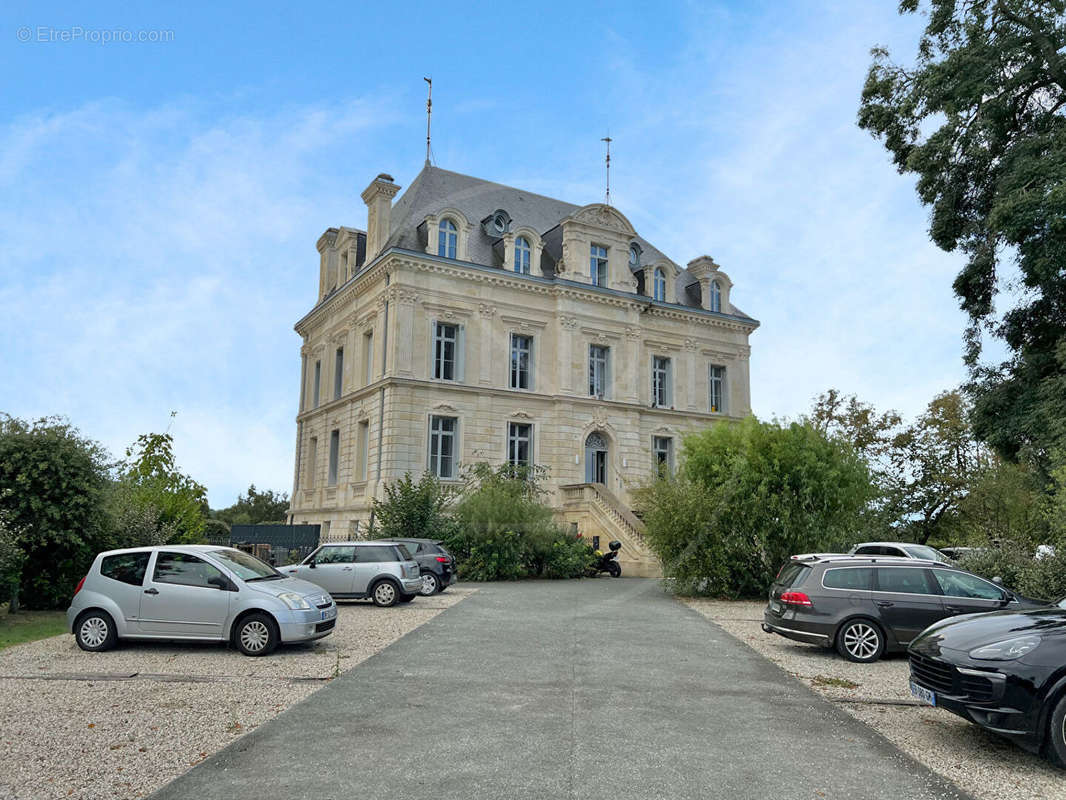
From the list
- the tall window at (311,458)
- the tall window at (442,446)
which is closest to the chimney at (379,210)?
the tall window at (442,446)

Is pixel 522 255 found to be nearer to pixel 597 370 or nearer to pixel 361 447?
pixel 597 370

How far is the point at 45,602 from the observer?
17.6 meters

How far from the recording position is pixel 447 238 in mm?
34906

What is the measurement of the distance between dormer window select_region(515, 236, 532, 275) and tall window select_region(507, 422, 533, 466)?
6726 mm

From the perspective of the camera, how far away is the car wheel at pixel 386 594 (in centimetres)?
1859

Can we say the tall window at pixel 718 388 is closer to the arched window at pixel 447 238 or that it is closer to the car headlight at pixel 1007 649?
the arched window at pixel 447 238

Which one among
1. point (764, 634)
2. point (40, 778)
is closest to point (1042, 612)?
point (764, 634)

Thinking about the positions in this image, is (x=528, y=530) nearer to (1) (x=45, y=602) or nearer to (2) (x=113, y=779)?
(1) (x=45, y=602)

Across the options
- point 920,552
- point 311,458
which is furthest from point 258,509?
point 920,552

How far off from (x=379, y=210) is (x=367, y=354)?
6285 millimetres

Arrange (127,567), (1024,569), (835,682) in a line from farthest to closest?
(1024,569), (127,567), (835,682)

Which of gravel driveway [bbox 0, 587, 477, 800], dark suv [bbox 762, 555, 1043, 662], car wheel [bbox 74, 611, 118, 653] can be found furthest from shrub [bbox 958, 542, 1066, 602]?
car wheel [bbox 74, 611, 118, 653]

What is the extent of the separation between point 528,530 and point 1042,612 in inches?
741

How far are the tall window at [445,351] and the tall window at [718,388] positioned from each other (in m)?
14.5
